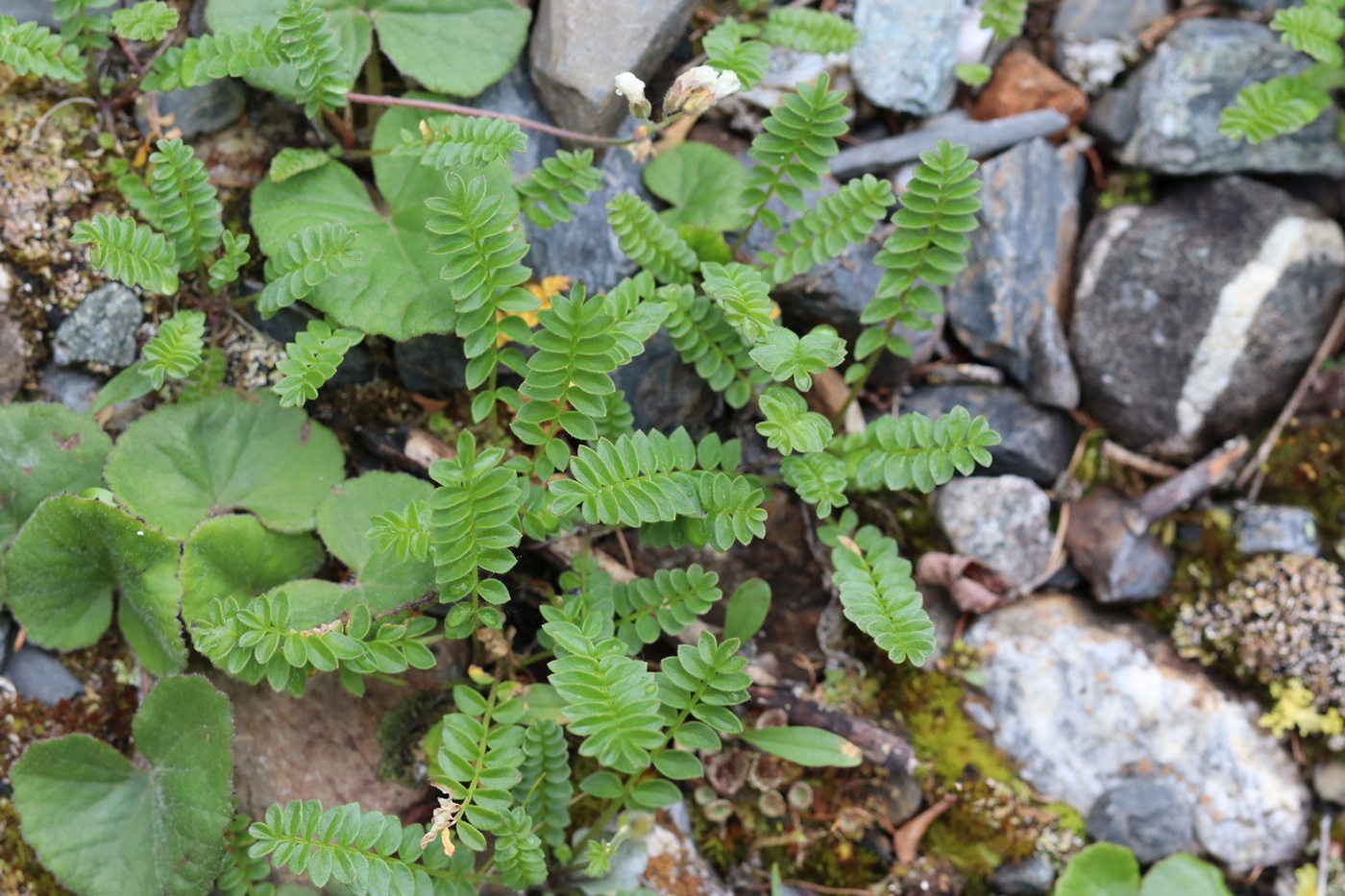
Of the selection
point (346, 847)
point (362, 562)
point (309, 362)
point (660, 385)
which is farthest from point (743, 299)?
point (346, 847)

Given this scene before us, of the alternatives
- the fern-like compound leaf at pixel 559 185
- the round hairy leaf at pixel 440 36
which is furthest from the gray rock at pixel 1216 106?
the round hairy leaf at pixel 440 36

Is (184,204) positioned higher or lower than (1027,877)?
higher

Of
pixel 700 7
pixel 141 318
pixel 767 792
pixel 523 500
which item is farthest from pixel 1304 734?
pixel 141 318

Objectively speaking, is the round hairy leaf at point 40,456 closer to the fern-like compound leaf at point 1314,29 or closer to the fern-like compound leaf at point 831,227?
the fern-like compound leaf at point 831,227

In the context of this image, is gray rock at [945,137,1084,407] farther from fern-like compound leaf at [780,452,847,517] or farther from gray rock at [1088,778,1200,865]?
gray rock at [1088,778,1200,865]

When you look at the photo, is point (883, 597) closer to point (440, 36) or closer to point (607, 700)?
point (607, 700)

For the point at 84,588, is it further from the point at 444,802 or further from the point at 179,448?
the point at 444,802
